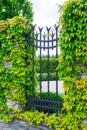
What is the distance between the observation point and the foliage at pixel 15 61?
19.1ft

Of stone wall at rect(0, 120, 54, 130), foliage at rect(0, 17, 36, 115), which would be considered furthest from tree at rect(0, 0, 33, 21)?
stone wall at rect(0, 120, 54, 130)

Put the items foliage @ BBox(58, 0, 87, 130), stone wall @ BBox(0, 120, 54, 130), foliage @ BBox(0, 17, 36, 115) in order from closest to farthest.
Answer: foliage @ BBox(58, 0, 87, 130)
stone wall @ BBox(0, 120, 54, 130)
foliage @ BBox(0, 17, 36, 115)

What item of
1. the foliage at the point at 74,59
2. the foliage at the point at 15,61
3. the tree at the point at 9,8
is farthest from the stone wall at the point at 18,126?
the tree at the point at 9,8

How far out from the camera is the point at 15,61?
5883 mm

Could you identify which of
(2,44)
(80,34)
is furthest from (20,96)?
(80,34)

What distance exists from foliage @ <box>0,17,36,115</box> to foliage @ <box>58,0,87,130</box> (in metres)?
1.20

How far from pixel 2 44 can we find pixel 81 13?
208 centimetres

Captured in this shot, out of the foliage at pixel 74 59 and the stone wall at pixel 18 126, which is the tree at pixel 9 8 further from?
the foliage at pixel 74 59

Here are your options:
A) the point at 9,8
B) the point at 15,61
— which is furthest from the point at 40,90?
the point at 9,8

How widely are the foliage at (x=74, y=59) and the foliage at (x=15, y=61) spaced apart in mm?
1205

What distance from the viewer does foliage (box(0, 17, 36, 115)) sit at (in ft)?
19.1

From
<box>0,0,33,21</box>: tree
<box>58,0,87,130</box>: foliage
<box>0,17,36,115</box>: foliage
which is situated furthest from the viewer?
<box>0,0,33,21</box>: tree

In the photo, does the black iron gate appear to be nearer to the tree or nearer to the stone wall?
the stone wall

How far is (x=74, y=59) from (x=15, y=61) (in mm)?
1574
